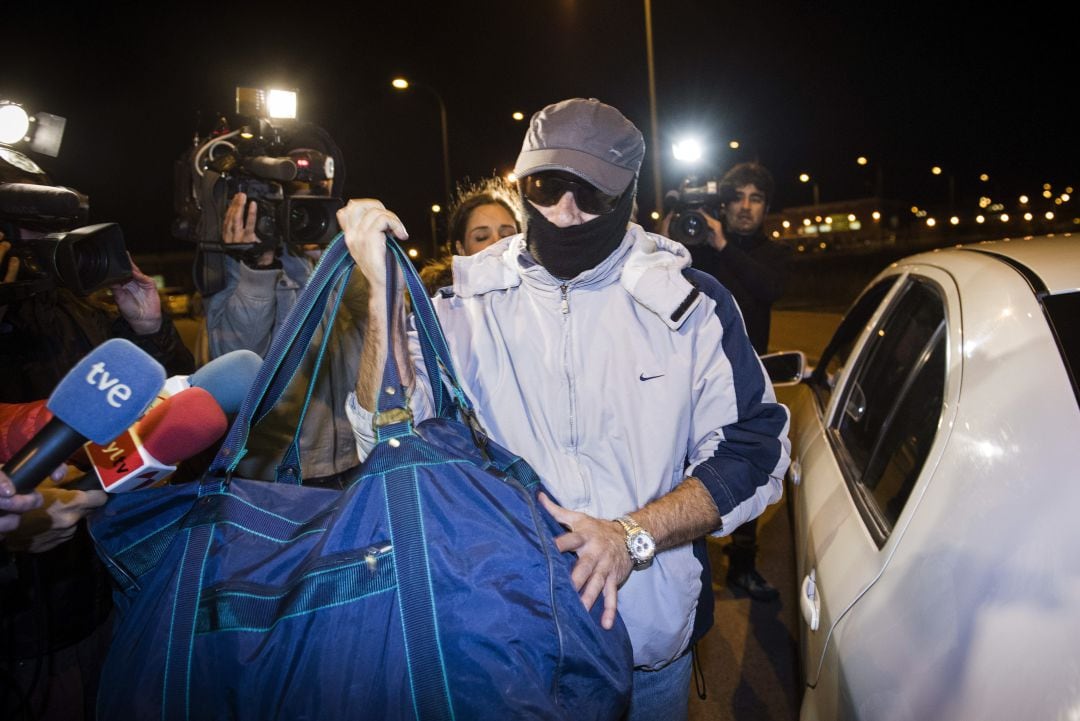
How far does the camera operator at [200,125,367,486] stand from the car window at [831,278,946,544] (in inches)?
69.8

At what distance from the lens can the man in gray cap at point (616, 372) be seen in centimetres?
153

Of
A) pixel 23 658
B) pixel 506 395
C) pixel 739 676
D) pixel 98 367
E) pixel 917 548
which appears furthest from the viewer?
pixel 739 676

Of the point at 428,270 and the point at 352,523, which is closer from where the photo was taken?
the point at 352,523

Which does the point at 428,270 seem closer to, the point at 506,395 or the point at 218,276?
the point at 218,276

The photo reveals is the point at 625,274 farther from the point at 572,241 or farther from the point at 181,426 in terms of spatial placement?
the point at 181,426

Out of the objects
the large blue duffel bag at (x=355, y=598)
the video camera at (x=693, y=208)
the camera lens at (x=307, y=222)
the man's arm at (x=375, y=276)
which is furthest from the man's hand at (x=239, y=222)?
the video camera at (x=693, y=208)

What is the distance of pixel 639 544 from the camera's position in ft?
4.62

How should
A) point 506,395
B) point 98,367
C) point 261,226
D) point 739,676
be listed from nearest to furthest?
point 98,367 < point 506,395 < point 261,226 < point 739,676

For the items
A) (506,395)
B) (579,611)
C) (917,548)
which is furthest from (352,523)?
(917,548)

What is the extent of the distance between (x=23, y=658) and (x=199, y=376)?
123cm

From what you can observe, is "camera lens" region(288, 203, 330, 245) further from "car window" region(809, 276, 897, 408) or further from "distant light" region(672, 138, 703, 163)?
"distant light" region(672, 138, 703, 163)

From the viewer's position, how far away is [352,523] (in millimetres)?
1129

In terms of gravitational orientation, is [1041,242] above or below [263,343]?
above

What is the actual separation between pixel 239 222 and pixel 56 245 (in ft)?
2.42
